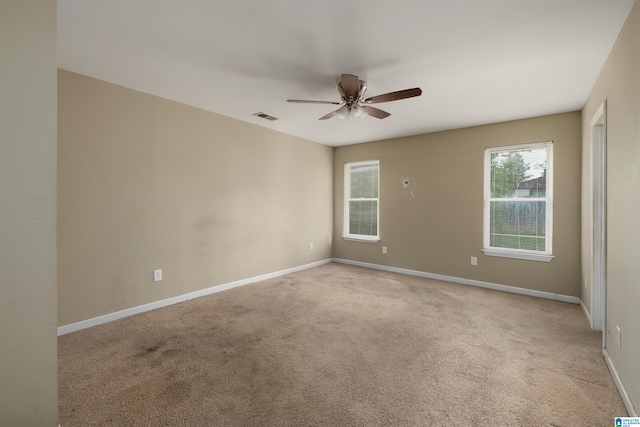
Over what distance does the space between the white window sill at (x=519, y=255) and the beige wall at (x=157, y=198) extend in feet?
10.7

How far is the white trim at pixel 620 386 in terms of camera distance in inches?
66.3

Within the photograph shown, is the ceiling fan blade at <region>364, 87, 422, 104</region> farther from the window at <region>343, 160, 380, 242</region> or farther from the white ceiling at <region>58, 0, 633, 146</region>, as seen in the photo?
the window at <region>343, 160, 380, 242</region>

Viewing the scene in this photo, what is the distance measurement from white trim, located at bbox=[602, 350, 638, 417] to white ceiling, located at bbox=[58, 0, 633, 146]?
2431 mm

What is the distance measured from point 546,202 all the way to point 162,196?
201 inches

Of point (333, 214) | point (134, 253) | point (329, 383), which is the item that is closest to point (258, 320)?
point (329, 383)

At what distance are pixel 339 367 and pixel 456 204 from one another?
348 cm

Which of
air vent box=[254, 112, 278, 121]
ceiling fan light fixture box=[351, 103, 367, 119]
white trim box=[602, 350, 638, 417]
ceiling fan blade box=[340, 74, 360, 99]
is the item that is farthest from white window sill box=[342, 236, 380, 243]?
white trim box=[602, 350, 638, 417]

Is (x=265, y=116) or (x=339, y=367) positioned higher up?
(x=265, y=116)

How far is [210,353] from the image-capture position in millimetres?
2408

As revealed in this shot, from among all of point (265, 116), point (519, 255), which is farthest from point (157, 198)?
point (519, 255)

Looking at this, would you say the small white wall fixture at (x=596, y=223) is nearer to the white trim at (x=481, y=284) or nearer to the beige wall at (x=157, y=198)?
the white trim at (x=481, y=284)

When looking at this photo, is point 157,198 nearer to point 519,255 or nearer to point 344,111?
point 344,111

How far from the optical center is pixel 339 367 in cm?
220

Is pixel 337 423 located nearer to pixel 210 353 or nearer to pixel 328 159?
pixel 210 353
